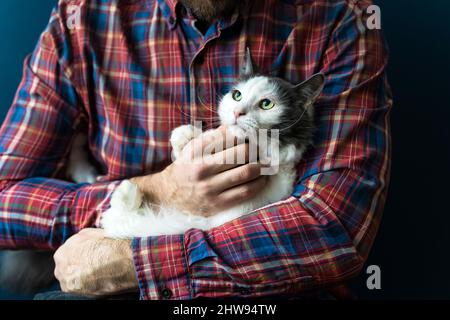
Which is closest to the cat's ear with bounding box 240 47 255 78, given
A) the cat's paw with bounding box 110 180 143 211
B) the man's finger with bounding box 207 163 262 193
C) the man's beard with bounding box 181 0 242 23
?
the man's beard with bounding box 181 0 242 23

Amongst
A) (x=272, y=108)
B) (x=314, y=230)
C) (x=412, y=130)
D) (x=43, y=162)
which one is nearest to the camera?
(x=314, y=230)

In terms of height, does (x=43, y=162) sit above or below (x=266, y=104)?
below

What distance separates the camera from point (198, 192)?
3.26ft

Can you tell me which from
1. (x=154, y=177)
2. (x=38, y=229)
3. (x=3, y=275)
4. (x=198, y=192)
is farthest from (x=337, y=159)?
(x=3, y=275)

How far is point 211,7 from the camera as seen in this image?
1024 mm

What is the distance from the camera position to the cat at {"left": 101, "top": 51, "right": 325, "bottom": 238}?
0.99m

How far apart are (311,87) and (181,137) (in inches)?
13.1

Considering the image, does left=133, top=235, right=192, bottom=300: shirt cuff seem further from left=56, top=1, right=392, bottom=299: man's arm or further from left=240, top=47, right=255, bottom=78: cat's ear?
left=240, top=47, right=255, bottom=78: cat's ear

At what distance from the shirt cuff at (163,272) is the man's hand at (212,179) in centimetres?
14

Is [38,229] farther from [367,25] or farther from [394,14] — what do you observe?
[394,14]

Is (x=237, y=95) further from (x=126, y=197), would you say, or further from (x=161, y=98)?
(x=126, y=197)

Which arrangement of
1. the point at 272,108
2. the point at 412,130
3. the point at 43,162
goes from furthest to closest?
the point at 412,130 → the point at 43,162 → the point at 272,108

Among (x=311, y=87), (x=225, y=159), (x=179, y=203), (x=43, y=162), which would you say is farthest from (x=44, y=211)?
(x=311, y=87)
